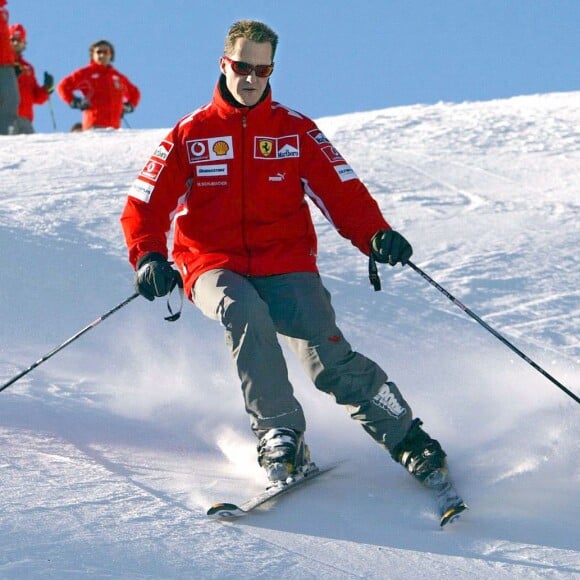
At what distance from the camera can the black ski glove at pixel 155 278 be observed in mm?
4215

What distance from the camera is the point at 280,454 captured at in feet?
13.4

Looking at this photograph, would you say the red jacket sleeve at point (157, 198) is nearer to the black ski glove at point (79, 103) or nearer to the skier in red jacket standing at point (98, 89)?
the skier in red jacket standing at point (98, 89)

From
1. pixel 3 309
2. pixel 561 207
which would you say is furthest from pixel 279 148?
pixel 561 207

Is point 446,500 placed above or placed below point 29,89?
below

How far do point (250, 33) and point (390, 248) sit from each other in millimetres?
939

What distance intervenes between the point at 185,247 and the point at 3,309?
2041 mm

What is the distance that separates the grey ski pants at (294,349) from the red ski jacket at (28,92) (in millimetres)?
11006

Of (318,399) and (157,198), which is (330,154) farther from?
(318,399)

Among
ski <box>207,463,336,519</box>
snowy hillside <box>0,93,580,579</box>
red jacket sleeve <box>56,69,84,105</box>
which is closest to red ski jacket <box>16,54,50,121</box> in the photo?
red jacket sleeve <box>56,69,84,105</box>

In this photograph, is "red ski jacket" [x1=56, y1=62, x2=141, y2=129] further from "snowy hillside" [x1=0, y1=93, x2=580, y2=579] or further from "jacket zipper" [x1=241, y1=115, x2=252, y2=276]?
"jacket zipper" [x1=241, y1=115, x2=252, y2=276]

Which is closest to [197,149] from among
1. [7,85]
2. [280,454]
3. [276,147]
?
[276,147]

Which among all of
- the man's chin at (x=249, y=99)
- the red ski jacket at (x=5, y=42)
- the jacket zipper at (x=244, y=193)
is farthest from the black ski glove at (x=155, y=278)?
the red ski jacket at (x=5, y=42)

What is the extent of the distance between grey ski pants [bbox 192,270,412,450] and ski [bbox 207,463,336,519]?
6.6 inches

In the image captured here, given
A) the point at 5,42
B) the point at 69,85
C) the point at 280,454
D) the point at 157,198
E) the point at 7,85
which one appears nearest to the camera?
the point at 280,454
